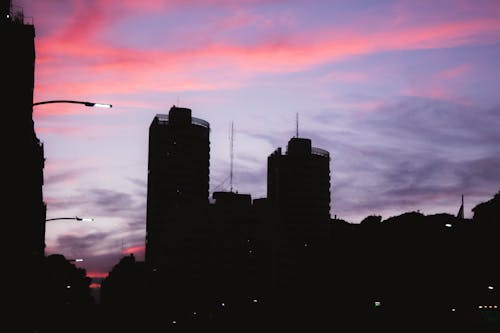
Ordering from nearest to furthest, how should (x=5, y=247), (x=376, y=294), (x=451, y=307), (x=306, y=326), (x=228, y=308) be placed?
1. (x=5, y=247)
2. (x=451, y=307)
3. (x=306, y=326)
4. (x=376, y=294)
5. (x=228, y=308)

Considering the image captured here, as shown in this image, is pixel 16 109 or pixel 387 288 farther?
pixel 387 288

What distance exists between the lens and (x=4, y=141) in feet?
185

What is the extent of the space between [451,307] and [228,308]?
353 feet

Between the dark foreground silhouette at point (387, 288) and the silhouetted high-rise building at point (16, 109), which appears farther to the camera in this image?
the dark foreground silhouette at point (387, 288)

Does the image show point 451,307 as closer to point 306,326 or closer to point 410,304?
point 410,304

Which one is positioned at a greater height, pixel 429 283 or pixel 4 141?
pixel 4 141

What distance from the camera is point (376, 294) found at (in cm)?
12338

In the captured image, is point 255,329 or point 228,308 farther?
point 228,308

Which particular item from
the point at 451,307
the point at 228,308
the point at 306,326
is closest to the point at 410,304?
the point at 451,307

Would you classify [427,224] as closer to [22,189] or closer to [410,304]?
[410,304]

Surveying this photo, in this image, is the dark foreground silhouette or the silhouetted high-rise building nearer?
the silhouetted high-rise building

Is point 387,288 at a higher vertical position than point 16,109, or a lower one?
lower

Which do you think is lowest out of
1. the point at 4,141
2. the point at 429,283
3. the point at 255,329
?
the point at 255,329

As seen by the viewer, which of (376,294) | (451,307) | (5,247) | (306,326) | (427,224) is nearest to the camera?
(5,247)
